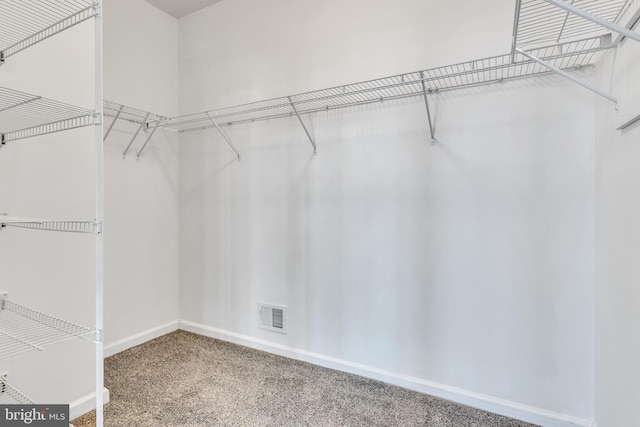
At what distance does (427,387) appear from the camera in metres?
1.95

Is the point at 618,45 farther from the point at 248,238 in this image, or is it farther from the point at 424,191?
the point at 248,238

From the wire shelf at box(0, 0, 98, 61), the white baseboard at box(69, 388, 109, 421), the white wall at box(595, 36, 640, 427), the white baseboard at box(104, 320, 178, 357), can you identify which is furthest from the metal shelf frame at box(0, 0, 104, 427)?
the white wall at box(595, 36, 640, 427)

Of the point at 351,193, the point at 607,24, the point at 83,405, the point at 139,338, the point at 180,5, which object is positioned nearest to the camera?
the point at 607,24

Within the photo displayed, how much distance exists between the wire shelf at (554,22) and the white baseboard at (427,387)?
5.84 feet

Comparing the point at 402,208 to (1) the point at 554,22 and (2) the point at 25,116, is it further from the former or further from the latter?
(2) the point at 25,116

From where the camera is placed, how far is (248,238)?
261 cm

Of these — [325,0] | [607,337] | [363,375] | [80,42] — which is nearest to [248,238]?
[363,375]

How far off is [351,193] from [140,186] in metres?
1.75

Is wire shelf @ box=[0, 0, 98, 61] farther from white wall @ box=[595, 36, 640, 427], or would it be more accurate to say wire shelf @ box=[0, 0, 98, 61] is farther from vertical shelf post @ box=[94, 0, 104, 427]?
white wall @ box=[595, 36, 640, 427]

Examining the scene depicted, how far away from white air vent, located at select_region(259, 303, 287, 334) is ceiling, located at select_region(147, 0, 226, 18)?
2.52 meters

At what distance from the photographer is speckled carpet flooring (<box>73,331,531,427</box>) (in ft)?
5.65

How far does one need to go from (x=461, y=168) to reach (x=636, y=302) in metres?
0.97

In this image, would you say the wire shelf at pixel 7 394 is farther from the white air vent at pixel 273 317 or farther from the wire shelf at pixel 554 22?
the wire shelf at pixel 554 22

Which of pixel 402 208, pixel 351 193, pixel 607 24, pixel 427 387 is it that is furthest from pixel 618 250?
pixel 351 193
